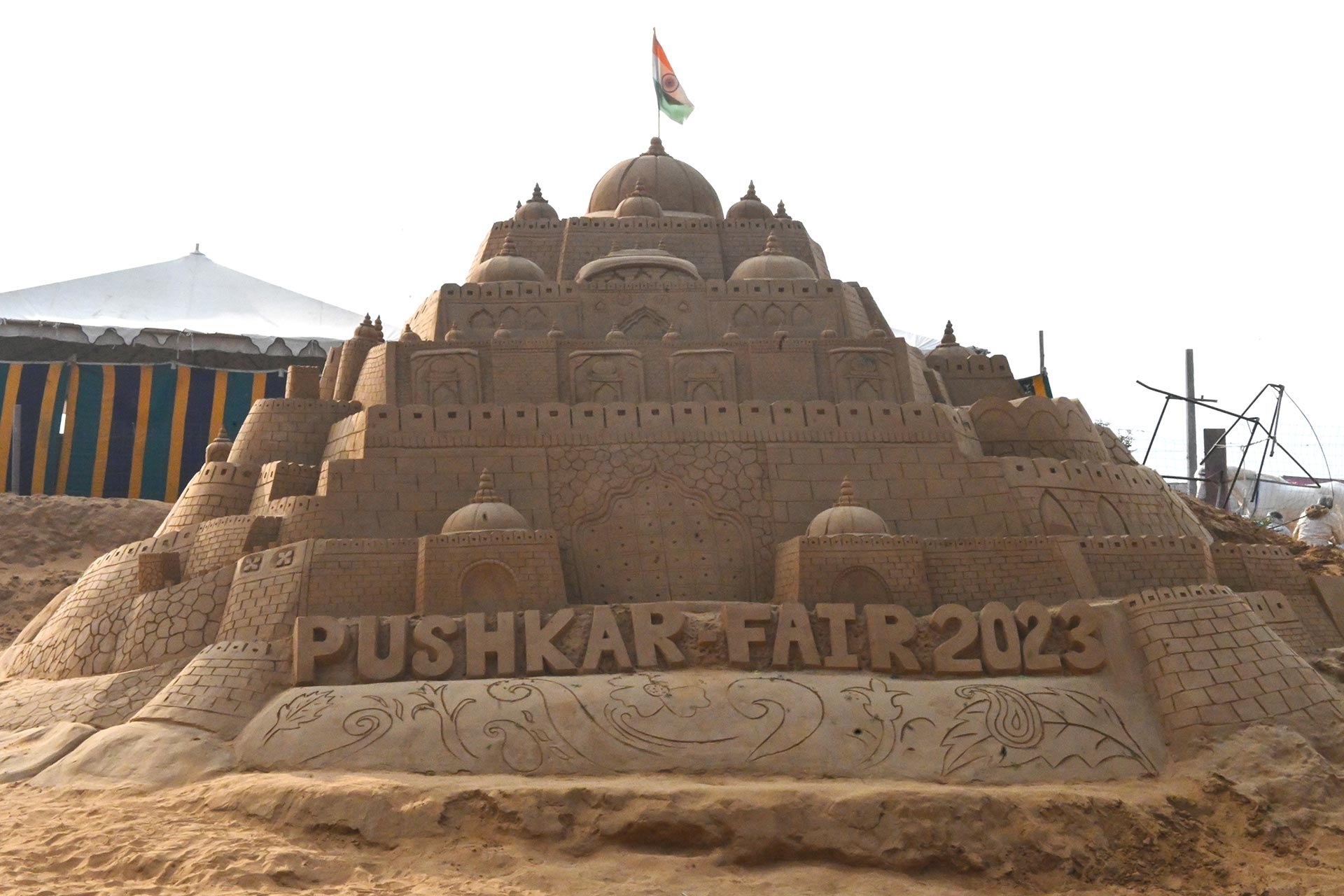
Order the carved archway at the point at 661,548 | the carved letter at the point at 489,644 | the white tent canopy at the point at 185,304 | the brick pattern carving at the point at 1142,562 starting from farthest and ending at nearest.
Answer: the white tent canopy at the point at 185,304 → the carved archway at the point at 661,548 → the brick pattern carving at the point at 1142,562 → the carved letter at the point at 489,644

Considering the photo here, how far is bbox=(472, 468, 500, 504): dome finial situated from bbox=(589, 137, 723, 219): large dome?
12168mm

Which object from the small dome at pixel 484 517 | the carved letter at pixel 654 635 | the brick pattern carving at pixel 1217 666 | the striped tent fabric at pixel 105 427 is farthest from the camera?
the striped tent fabric at pixel 105 427

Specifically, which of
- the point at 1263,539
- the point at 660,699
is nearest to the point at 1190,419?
the point at 1263,539

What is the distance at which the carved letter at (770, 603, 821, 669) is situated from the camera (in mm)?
16094

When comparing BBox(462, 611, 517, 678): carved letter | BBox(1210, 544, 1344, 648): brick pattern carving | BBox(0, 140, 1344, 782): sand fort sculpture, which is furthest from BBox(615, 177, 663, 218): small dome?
BBox(462, 611, 517, 678): carved letter

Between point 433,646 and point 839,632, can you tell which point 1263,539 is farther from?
point 433,646

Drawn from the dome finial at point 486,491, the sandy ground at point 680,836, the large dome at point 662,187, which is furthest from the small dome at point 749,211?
the sandy ground at point 680,836

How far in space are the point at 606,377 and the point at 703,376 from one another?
1.59m

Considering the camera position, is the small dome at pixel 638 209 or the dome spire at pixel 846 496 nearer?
the dome spire at pixel 846 496

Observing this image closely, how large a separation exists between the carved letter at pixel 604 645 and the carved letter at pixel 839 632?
235cm

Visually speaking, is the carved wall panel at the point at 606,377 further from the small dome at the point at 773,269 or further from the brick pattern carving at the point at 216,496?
the brick pattern carving at the point at 216,496

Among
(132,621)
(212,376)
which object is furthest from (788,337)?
(212,376)

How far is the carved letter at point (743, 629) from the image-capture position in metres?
16.1

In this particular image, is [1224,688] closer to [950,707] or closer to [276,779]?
[950,707]
